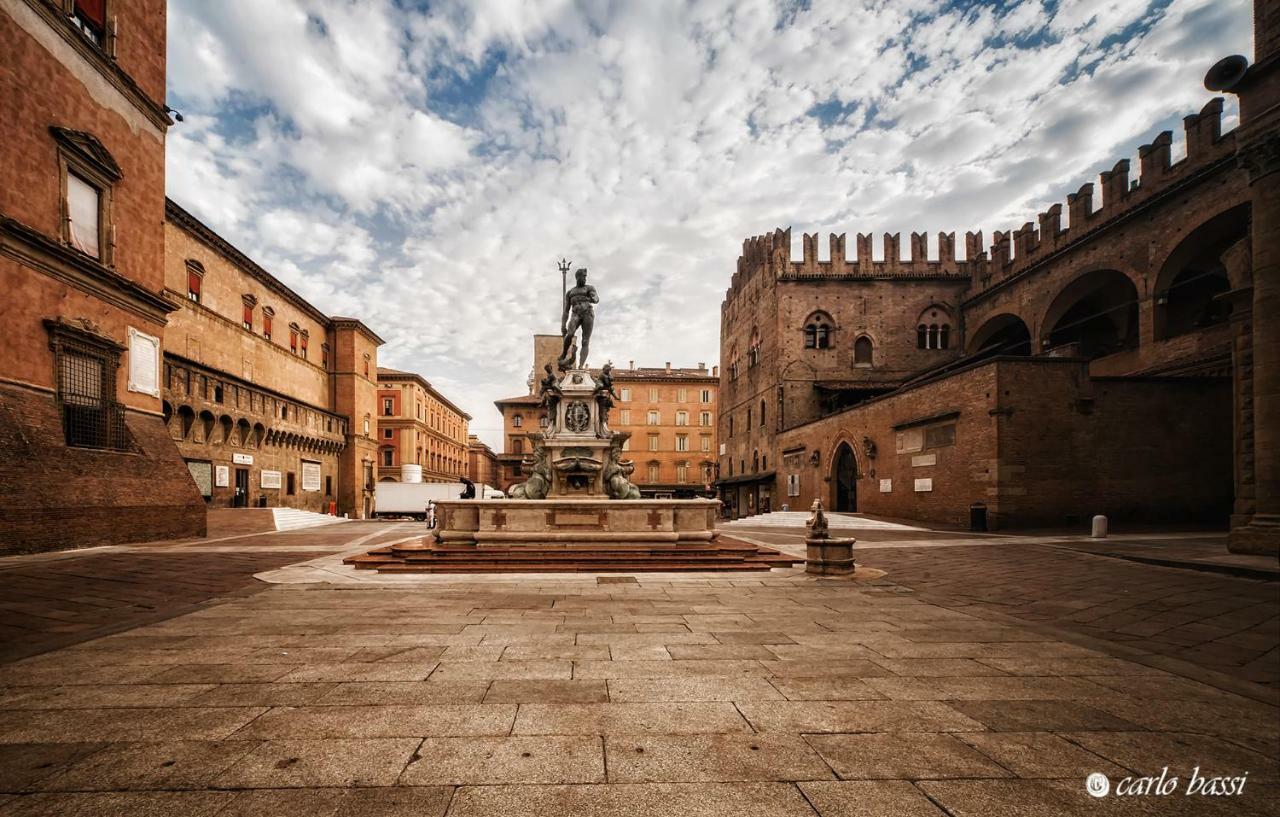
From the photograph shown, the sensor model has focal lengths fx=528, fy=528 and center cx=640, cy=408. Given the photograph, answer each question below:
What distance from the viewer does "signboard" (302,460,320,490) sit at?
32125 mm

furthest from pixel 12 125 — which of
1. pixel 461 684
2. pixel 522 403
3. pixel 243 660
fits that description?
pixel 522 403

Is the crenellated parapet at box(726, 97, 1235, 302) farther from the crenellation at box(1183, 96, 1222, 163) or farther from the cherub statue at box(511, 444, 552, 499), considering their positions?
the cherub statue at box(511, 444, 552, 499)

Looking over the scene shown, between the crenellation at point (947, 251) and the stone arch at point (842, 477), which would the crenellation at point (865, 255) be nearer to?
the crenellation at point (947, 251)

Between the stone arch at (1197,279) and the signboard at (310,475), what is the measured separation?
140 feet

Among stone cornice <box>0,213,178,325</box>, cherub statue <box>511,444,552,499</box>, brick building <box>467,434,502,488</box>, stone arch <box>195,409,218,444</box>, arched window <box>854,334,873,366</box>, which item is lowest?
brick building <box>467,434,502,488</box>

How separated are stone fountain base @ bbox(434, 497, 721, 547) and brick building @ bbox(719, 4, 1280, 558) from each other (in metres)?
11.0

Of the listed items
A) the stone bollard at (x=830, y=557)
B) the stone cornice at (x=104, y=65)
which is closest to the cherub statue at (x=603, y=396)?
the stone bollard at (x=830, y=557)

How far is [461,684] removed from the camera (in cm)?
384

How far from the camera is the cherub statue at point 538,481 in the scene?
12.9 m

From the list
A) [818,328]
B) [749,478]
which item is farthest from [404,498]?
[818,328]

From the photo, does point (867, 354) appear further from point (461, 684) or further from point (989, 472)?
point (461, 684)

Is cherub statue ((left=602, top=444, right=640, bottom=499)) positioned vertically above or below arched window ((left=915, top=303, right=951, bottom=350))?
below

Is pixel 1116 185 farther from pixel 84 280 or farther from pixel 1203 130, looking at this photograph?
pixel 84 280

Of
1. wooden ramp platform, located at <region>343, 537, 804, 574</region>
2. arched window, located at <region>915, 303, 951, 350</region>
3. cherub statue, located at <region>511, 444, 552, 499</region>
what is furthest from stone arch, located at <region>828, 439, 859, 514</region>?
cherub statue, located at <region>511, 444, 552, 499</region>
